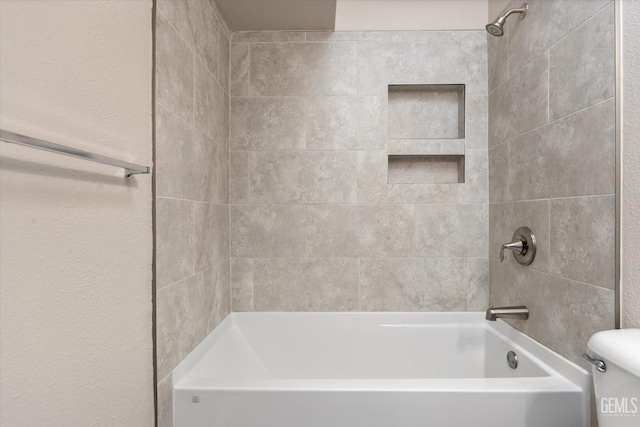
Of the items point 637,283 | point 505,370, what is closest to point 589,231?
point 637,283

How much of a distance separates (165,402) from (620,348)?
51.0 inches

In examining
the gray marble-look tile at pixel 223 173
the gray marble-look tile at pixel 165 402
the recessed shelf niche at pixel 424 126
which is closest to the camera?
the gray marble-look tile at pixel 165 402

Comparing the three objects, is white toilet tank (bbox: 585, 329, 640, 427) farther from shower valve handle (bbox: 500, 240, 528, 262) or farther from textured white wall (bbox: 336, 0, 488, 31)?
textured white wall (bbox: 336, 0, 488, 31)

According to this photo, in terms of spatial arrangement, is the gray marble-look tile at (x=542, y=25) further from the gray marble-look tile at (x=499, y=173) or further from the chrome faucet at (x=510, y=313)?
the chrome faucet at (x=510, y=313)

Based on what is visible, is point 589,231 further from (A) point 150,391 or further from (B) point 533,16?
(A) point 150,391

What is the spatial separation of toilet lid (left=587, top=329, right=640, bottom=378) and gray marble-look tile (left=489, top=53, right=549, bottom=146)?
865 mm

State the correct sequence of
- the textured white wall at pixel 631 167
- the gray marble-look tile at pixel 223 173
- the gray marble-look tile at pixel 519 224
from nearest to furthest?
1. the textured white wall at pixel 631 167
2. the gray marble-look tile at pixel 519 224
3. the gray marble-look tile at pixel 223 173

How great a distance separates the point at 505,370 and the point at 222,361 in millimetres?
1309

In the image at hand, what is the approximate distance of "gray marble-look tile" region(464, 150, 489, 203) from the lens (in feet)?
6.34

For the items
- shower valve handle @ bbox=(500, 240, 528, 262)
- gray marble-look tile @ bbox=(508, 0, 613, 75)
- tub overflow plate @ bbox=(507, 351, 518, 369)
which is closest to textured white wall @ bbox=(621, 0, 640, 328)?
gray marble-look tile @ bbox=(508, 0, 613, 75)

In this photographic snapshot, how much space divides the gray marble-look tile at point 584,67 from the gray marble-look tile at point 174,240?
4.78ft

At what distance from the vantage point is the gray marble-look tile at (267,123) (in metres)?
1.95

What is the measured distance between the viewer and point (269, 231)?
1.97 m

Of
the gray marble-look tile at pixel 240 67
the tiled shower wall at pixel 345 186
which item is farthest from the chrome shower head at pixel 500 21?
the gray marble-look tile at pixel 240 67
